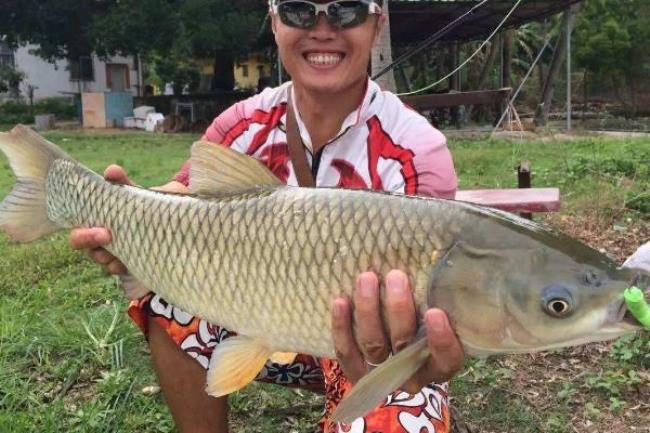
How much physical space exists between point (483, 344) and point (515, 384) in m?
1.64

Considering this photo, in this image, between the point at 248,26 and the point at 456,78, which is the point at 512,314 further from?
the point at 456,78

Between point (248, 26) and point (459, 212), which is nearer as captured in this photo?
point (459, 212)

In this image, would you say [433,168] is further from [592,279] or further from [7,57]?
[7,57]

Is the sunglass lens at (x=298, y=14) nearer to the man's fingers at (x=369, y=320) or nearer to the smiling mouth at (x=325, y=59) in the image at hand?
the smiling mouth at (x=325, y=59)

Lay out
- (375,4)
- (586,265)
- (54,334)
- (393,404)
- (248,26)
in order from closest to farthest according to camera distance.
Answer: (586,265), (393,404), (375,4), (54,334), (248,26)

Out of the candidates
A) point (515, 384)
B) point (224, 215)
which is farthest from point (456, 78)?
point (224, 215)

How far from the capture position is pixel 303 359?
2.18 m

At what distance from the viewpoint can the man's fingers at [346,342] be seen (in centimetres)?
152

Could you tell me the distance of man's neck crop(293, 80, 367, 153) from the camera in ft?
7.11

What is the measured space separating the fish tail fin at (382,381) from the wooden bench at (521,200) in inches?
89.1

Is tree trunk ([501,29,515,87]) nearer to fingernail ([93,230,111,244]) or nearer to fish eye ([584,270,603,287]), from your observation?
fingernail ([93,230,111,244])

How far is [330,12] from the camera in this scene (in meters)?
2.04

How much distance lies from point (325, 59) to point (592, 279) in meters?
1.04

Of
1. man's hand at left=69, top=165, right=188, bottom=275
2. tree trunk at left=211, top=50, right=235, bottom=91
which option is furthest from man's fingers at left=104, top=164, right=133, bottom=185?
tree trunk at left=211, top=50, right=235, bottom=91
